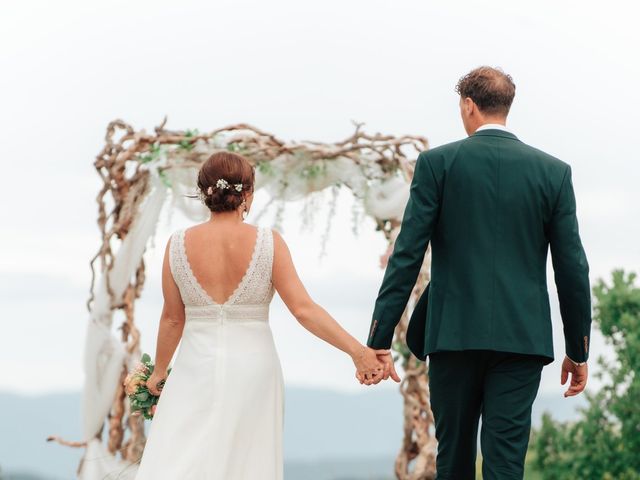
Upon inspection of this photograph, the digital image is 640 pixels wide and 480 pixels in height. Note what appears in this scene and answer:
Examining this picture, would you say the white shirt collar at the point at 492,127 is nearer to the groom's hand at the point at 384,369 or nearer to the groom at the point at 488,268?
the groom at the point at 488,268

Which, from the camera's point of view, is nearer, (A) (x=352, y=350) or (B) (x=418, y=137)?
(A) (x=352, y=350)

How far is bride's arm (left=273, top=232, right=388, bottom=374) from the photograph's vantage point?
390 centimetres

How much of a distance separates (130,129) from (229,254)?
3105mm

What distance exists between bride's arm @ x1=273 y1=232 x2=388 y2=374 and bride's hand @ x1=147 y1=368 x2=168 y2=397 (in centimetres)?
68

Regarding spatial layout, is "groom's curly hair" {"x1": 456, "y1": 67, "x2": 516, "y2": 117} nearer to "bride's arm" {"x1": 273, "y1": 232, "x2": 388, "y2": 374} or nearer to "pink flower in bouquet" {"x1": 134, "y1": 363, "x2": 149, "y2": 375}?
"bride's arm" {"x1": 273, "y1": 232, "x2": 388, "y2": 374}

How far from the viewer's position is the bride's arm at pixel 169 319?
398 centimetres

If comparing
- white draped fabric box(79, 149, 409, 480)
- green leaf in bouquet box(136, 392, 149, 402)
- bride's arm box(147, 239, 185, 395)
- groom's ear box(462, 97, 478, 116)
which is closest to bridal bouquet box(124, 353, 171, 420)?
green leaf in bouquet box(136, 392, 149, 402)

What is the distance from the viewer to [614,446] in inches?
315

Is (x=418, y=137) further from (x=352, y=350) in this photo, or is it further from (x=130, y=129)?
(x=352, y=350)

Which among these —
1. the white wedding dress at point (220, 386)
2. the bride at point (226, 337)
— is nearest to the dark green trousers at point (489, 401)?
the bride at point (226, 337)

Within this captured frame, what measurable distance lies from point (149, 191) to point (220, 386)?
120 inches

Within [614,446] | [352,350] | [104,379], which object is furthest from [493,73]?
[614,446]

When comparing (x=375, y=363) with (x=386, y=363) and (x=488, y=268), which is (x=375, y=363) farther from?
(x=488, y=268)

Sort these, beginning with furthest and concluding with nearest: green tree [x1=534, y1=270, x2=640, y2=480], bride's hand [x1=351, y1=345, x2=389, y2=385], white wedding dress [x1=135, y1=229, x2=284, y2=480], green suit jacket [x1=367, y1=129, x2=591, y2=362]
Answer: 1. green tree [x1=534, y1=270, x2=640, y2=480]
2. bride's hand [x1=351, y1=345, x2=389, y2=385]
3. white wedding dress [x1=135, y1=229, x2=284, y2=480]
4. green suit jacket [x1=367, y1=129, x2=591, y2=362]
